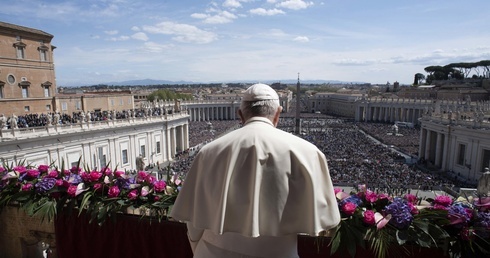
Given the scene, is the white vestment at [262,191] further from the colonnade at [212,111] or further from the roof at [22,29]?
the colonnade at [212,111]

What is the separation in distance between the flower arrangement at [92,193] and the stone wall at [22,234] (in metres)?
0.33

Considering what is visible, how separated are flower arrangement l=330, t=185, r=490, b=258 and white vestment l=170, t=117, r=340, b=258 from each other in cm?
152

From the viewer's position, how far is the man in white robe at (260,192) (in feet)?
7.69

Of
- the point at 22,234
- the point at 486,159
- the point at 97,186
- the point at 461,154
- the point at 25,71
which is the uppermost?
the point at 25,71

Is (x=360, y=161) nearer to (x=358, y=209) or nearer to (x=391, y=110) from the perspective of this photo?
(x=358, y=209)

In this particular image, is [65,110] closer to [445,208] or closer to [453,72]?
[445,208]

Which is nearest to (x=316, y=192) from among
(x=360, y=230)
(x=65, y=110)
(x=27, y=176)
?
(x=360, y=230)

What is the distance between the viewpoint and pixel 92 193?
520cm

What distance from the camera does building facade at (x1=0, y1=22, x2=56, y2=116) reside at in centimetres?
3012

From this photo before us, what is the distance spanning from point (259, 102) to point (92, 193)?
3.87 m

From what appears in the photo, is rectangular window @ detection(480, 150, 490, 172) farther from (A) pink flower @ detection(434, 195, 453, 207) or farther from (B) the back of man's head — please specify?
(B) the back of man's head

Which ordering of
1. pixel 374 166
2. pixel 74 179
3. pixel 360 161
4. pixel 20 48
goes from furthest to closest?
pixel 360 161 < pixel 374 166 < pixel 20 48 < pixel 74 179

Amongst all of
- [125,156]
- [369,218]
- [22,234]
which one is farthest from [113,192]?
[125,156]

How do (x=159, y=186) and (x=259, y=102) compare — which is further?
(x=159, y=186)
